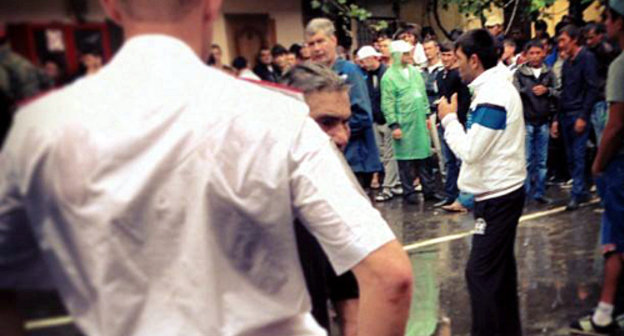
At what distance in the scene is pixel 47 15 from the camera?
52 cm

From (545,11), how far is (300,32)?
2.51ft

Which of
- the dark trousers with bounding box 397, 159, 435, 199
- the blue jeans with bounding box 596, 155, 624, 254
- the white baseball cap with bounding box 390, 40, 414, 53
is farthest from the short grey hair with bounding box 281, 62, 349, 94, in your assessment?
the blue jeans with bounding box 596, 155, 624, 254

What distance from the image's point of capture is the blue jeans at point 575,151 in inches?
149

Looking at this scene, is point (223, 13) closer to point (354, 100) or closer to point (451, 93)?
point (354, 100)

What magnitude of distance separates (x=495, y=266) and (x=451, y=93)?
0.72m

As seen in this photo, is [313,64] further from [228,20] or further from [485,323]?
[485,323]

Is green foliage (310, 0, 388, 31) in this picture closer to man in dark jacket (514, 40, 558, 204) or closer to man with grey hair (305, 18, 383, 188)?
man with grey hair (305, 18, 383, 188)

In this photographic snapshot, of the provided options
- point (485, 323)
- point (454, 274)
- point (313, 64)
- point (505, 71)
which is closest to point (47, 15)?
point (313, 64)

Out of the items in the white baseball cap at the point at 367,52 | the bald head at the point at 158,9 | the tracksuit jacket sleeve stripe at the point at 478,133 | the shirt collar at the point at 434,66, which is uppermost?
the bald head at the point at 158,9

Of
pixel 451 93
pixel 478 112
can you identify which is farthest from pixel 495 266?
pixel 451 93

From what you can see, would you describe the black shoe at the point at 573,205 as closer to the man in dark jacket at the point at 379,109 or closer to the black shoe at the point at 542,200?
the black shoe at the point at 542,200

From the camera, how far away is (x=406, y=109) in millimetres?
1646

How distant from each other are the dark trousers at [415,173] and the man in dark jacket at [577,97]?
634 millimetres

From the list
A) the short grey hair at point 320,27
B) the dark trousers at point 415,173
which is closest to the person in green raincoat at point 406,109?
the dark trousers at point 415,173
